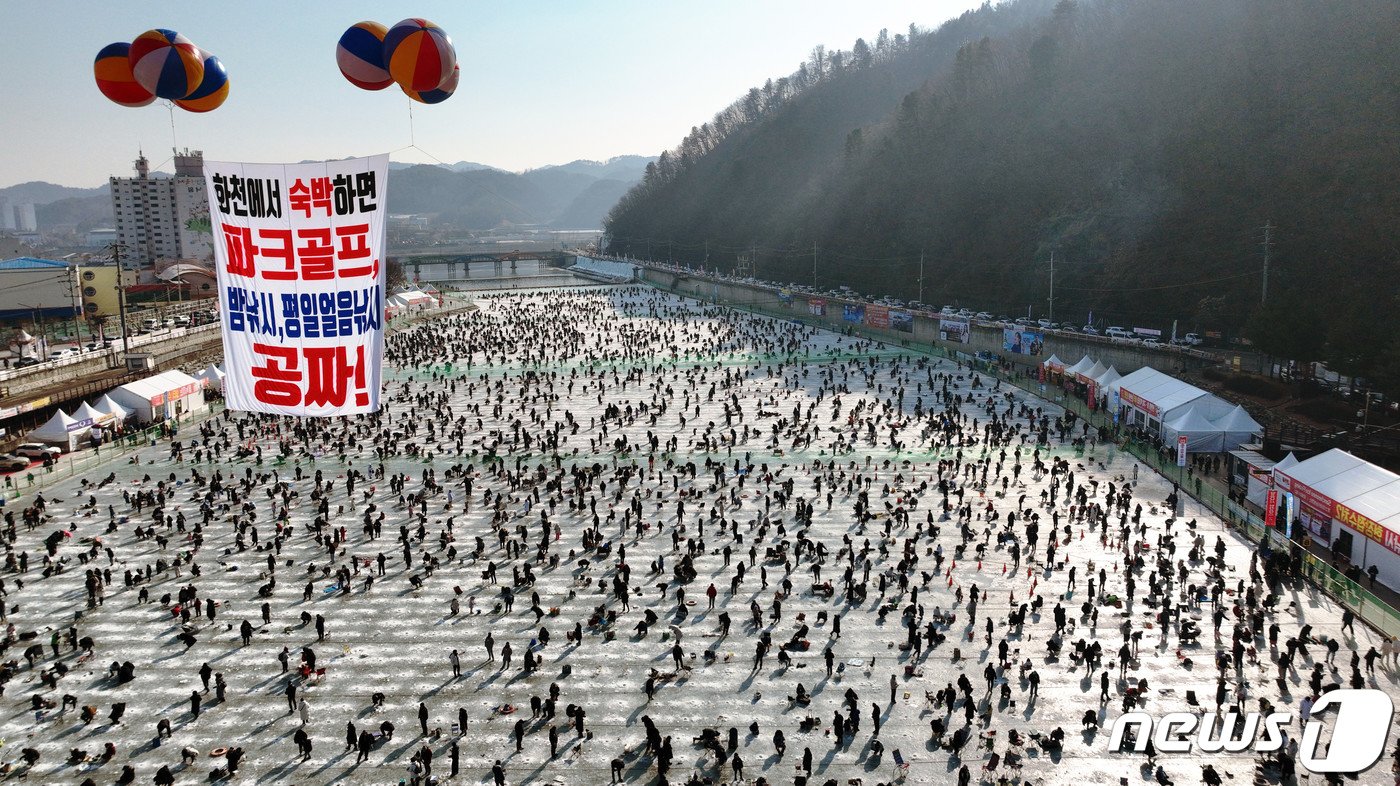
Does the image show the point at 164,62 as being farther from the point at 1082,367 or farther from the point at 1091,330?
the point at 1091,330

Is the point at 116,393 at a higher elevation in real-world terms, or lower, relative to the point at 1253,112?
lower

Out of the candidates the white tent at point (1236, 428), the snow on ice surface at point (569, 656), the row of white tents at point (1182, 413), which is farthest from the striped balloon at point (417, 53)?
the white tent at point (1236, 428)

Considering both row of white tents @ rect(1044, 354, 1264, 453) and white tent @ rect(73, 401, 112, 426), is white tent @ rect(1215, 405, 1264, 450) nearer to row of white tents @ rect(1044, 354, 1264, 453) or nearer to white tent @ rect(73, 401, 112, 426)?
row of white tents @ rect(1044, 354, 1264, 453)

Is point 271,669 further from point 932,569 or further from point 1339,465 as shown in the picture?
point 1339,465

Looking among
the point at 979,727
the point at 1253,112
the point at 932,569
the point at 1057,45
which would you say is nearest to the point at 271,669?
the point at 979,727

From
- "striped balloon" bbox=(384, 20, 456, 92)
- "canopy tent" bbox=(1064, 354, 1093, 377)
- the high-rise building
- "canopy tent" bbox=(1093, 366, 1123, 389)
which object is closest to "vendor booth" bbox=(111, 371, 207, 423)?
"striped balloon" bbox=(384, 20, 456, 92)

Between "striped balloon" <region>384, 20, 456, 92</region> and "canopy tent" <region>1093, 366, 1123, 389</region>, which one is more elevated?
"striped balloon" <region>384, 20, 456, 92</region>

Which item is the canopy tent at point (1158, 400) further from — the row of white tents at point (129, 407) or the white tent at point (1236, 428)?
the row of white tents at point (129, 407)
